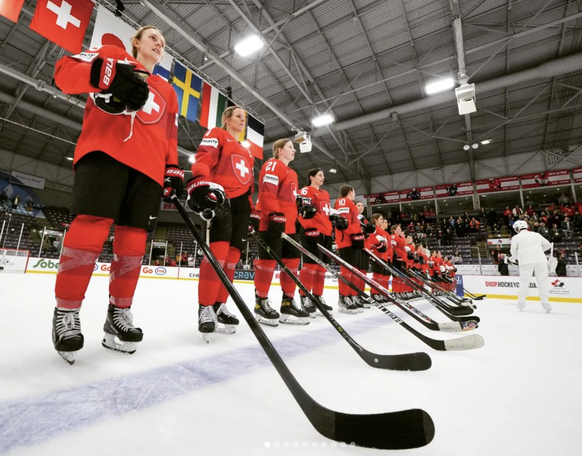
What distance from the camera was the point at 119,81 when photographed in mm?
1131

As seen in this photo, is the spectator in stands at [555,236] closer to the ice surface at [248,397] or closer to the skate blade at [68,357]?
the ice surface at [248,397]

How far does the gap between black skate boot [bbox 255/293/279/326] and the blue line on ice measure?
2.73ft

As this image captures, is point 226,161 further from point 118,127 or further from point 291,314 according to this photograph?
point 291,314

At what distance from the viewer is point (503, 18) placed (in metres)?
8.53

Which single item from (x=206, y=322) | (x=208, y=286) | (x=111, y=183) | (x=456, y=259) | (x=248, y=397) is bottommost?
(x=248, y=397)

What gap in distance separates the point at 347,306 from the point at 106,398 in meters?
2.81

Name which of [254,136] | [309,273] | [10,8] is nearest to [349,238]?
[309,273]

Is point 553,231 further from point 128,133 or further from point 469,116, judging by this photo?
point 128,133

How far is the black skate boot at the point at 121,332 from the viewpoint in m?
1.25

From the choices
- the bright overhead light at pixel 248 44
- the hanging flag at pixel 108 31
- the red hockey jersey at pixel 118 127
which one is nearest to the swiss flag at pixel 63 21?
the hanging flag at pixel 108 31

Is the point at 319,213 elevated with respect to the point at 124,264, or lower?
elevated

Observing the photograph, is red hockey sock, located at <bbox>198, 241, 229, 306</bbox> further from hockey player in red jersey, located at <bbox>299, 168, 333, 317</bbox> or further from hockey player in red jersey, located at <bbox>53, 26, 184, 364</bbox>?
hockey player in red jersey, located at <bbox>299, 168, 333, 317</bbox>

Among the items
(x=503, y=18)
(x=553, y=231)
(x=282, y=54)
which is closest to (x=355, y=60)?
(x=282, y=54)

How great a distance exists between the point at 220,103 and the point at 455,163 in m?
14.7
